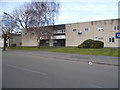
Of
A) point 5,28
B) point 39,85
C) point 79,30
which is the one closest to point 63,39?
point 79,30

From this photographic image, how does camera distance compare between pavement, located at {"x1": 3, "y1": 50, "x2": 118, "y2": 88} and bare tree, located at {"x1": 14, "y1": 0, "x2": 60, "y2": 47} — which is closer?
pavement, located at {"x1": 3, "y1": 50, "x2": 118, "y2": 88}

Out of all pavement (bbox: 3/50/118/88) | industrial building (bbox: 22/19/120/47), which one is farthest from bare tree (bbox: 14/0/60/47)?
pavement (bbox: 3/50/118/88)

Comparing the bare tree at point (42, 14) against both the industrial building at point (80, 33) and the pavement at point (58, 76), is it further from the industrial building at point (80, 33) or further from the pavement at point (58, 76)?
the pavement at point (58, 76)

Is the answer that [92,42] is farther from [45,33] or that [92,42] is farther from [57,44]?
[57,44]

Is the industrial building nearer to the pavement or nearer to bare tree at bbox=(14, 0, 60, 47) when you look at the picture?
bare tree at bbox=(14, 0, 60, 47)

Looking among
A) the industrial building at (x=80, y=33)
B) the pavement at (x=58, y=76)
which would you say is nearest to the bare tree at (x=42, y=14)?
the industrial building at (x=80, y=33)

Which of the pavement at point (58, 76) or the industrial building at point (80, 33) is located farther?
the industrial building at point (80, 33)

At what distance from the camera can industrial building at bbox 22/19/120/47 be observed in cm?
3038

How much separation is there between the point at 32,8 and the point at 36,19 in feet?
10.6

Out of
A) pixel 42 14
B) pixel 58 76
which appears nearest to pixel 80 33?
pixel 42 14

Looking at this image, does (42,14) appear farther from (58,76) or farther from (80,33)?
(58,76)

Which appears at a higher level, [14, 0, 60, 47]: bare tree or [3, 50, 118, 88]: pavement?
[14, 0, 60, 47]: bare tree

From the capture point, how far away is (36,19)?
86.9 ft

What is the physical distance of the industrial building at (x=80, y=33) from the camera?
30375mm
